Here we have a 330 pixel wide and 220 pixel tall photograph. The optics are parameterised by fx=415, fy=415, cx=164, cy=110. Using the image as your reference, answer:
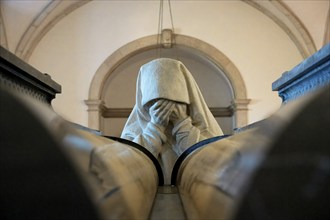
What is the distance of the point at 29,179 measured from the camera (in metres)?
0.40

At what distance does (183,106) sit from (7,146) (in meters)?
1.68

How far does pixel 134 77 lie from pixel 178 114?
270 inches

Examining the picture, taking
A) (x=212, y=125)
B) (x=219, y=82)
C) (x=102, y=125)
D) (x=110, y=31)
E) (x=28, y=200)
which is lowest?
(x=28, y=200)

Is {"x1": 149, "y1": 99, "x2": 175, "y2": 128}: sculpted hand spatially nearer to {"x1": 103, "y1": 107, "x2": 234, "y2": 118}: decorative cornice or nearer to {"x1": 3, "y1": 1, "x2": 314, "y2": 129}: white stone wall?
{"x1": 3, "y1": 1, "x2": 314, "y2": 129}: white stone wall

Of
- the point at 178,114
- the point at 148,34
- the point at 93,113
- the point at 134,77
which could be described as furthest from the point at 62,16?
the point at 178,114

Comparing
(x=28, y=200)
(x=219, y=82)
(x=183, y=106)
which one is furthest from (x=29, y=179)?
(x=219, y=82)

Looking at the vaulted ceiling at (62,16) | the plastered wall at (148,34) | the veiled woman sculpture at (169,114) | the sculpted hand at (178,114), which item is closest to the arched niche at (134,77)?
the plastered wall at (148,34)

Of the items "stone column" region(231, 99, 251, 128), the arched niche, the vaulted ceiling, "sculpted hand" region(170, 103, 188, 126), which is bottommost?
"sculpted hand" region(170, 103, 188, 126)

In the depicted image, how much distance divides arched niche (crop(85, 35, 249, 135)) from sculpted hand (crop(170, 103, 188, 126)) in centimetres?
602

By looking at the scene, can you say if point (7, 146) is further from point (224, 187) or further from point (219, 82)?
point (219, 82)

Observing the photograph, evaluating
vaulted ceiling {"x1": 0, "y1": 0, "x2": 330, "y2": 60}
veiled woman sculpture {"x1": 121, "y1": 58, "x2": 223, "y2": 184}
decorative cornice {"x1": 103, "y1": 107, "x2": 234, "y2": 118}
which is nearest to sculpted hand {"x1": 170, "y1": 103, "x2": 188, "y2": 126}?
veiled woman sculpture {"x1": 121, "y1": 58, "x2": 223, "y2": 184}

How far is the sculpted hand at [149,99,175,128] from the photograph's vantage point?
196 cm

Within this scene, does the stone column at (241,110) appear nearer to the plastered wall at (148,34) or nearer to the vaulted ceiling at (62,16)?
the plastered wall at (148,34)

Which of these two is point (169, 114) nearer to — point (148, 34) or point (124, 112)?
point (148, 34)
